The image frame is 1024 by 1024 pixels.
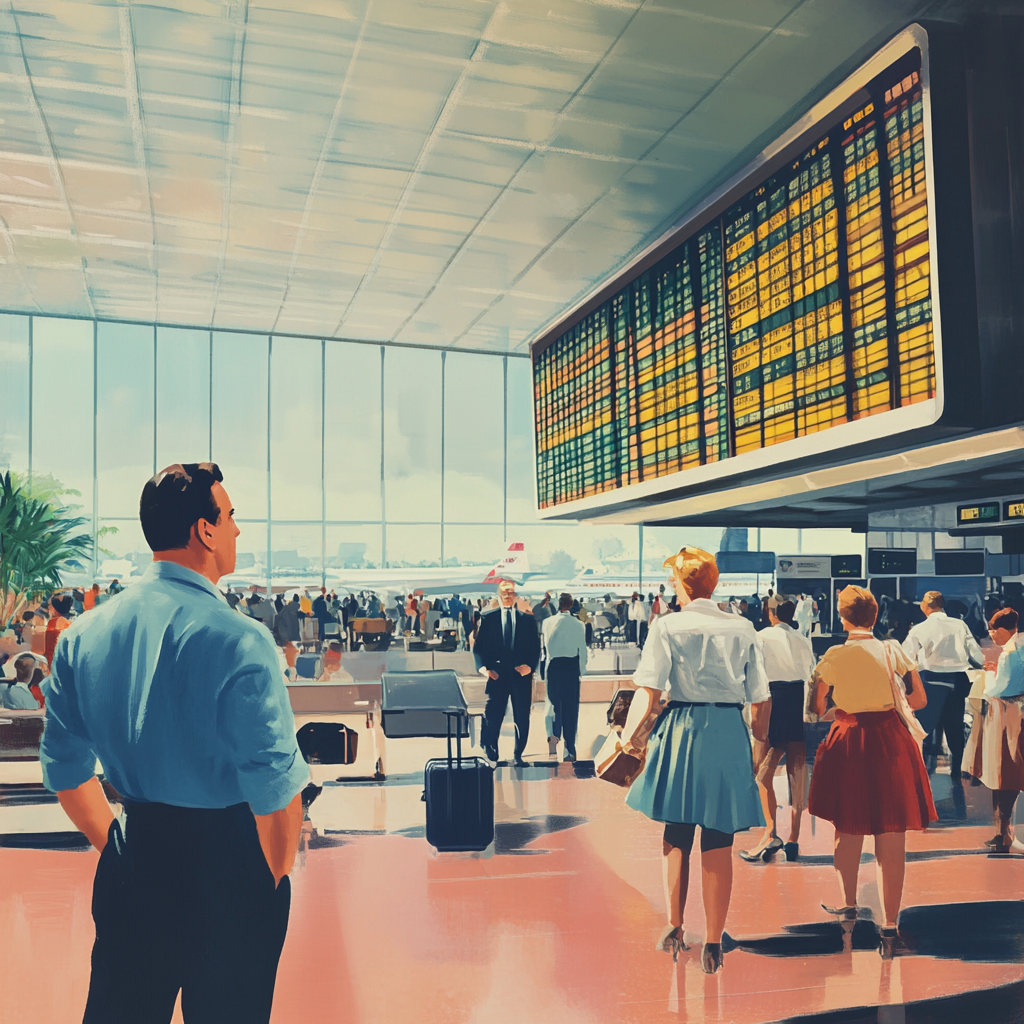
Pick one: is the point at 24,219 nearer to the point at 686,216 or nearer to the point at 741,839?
the point at 686,216

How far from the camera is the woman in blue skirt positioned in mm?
3594

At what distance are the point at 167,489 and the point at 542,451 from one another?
39.6 feet

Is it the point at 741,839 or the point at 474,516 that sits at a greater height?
the point at 474,516

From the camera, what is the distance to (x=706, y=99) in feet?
25.2

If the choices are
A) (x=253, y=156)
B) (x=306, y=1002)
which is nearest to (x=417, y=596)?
(x=253, y=156)

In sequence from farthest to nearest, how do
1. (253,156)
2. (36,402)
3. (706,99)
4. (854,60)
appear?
1. (36,402)
2. (253,156)
3. (706,99)
4. (854,60)

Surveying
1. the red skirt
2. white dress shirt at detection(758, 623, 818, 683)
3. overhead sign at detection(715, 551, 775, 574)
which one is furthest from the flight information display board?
overhead sign at detection(715, 551, 775, 574)

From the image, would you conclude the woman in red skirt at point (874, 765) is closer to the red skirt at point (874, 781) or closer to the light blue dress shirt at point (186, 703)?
the red skirt at point (874, 781)

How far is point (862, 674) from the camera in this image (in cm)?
399

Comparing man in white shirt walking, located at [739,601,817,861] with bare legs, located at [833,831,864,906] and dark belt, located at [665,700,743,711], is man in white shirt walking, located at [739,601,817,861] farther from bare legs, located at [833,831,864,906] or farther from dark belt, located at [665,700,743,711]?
dark belt, located at [665,700,743,711]

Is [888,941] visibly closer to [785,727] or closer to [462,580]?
[785,727]

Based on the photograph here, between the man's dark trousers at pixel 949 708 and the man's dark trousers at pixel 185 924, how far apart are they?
672cm

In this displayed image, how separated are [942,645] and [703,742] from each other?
423cm

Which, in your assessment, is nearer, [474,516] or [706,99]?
[706,99]
